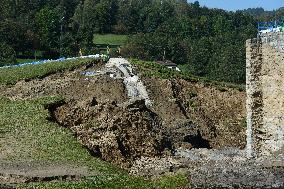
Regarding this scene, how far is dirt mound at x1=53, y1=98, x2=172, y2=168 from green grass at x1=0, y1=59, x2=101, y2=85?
25.3 feet

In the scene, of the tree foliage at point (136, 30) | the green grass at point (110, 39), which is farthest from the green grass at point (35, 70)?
the green grass at point (110, 39)

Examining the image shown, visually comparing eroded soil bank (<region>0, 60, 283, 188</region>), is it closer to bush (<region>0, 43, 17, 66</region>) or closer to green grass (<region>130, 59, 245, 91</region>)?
green grass (<region>130, 59, 245, 91</region>)

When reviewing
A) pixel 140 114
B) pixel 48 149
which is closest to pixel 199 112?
pixel 140 114

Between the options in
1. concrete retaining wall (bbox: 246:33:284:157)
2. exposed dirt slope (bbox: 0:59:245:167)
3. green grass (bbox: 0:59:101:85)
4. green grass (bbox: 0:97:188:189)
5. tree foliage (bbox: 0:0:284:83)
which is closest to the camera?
green grass (bbox: 0:97:188:189)

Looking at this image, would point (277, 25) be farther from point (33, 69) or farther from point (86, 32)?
point (86, 32)

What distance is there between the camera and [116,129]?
96.5ft

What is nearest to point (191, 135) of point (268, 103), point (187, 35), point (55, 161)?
point (268, 103)

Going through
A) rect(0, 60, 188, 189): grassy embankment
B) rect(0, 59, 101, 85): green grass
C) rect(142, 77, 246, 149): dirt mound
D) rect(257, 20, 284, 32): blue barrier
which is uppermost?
rect(257, 20, 284, 32): blue barrier

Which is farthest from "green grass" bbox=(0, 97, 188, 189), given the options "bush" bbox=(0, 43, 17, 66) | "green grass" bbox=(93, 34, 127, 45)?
"green grass" bbox=(93, 34, 127, 45)

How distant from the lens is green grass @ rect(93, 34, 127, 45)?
96.1 m

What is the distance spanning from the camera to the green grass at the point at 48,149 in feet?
62.1

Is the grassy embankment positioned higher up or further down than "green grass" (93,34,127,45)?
higher up

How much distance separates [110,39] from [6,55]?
34.8 metres

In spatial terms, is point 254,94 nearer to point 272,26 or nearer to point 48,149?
point 272,26
